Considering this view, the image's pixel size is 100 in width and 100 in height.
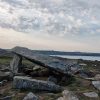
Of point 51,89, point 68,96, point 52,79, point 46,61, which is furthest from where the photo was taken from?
point 46,61

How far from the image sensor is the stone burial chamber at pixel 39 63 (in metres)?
15.6

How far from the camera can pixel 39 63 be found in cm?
1922

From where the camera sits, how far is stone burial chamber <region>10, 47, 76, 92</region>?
1560cm

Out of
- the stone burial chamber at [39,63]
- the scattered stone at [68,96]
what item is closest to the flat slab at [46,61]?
the stone burial chamber at [39,63]

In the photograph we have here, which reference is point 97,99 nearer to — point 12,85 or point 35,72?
point 12,85

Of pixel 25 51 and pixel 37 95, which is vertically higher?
pixel 25 51

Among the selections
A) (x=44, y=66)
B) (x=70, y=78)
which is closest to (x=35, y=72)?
(x=44, y=66)

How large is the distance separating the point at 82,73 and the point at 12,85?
765 cm

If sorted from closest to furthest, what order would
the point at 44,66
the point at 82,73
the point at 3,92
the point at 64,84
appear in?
the point at 3,92 → the point at 64,84 → the point at 44,66 → the point at 82,73

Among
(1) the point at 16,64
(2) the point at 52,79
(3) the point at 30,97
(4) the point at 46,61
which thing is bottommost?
(3) the point at 30,97

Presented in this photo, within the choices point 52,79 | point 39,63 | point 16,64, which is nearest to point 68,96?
point 52,79

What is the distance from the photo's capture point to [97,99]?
14570 millimetres

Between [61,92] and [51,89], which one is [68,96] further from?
[51,89]

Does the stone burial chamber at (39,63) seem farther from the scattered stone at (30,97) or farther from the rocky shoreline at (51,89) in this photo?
the scattered stone at (30,97)
